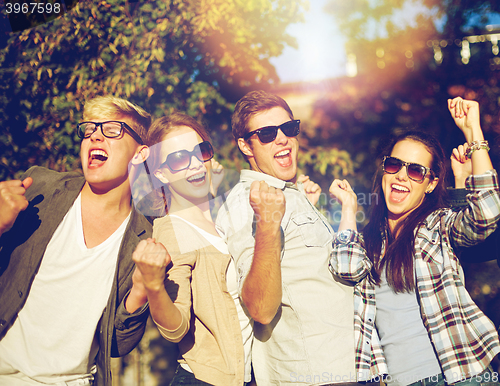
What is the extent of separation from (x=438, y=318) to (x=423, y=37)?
4.32 meters

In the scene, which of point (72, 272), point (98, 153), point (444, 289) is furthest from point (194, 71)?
point (444, 289)

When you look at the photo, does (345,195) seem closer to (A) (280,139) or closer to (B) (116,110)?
(A) (280,139)

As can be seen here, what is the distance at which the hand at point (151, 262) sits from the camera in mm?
1832

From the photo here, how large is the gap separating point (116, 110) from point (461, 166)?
2.47 meters

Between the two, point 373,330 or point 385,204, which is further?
point 385,204

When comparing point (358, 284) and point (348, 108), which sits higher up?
point (348, 108)

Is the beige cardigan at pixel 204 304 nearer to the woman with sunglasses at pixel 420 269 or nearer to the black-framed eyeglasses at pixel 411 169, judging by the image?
the woman with sunglasses at pixel 420 269

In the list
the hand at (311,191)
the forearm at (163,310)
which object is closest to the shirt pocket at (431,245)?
the hand at (311,191)

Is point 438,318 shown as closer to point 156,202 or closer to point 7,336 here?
point 156,202

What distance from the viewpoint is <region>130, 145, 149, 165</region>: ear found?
2553mm

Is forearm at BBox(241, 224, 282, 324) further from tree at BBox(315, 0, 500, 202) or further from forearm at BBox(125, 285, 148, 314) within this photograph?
tree at BBox(315, 0, 500, 202)

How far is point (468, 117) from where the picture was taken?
2156 mm

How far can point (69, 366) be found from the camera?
2.25 metres

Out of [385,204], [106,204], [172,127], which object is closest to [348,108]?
[385,204]
